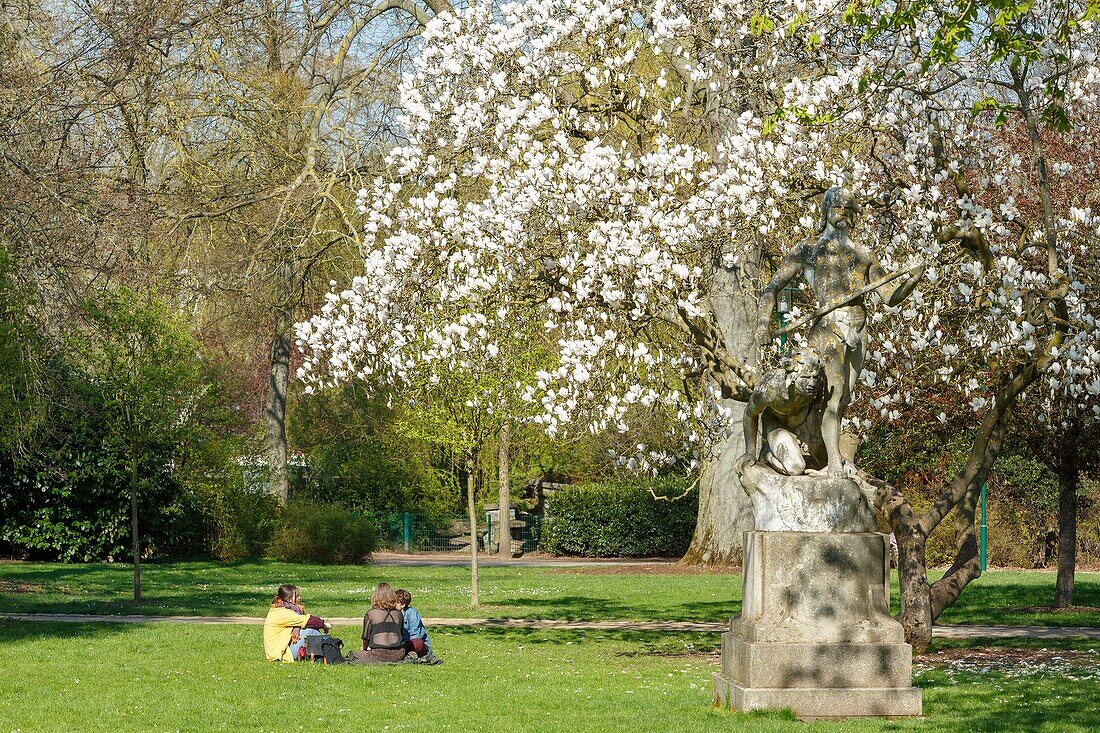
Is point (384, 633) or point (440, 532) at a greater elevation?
point (384, 633)

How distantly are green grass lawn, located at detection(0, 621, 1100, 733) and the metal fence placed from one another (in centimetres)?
2366

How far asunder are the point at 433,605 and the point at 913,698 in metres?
11.0

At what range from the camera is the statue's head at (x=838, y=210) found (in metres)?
10.8

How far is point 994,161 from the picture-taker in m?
15.8

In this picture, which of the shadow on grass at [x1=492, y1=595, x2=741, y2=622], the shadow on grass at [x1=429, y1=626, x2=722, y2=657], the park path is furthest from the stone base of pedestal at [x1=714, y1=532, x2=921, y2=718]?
the shadow on grass at [x1=492, y1=595, x2=741, y2=622]

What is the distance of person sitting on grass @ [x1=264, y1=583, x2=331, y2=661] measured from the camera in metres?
13.1

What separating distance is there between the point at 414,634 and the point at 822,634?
15.9 ft

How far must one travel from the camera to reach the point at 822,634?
32.1ft

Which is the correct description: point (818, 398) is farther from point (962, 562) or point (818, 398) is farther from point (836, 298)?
point (962, 562)

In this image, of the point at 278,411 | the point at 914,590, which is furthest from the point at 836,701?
the point at 278,411

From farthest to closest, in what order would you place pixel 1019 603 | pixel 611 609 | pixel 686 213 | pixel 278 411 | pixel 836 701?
pixel 278 411 → pixel 1019 603 → pixel 611 609 → pixel 686 213 → pixel 836 701

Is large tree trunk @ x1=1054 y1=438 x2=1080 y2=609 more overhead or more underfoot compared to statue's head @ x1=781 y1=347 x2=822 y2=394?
more underfoot

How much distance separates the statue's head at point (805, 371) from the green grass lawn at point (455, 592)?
8272mm

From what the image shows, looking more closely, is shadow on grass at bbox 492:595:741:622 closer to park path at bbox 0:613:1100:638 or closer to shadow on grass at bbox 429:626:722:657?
park path at bbox 0:613:1100:638
